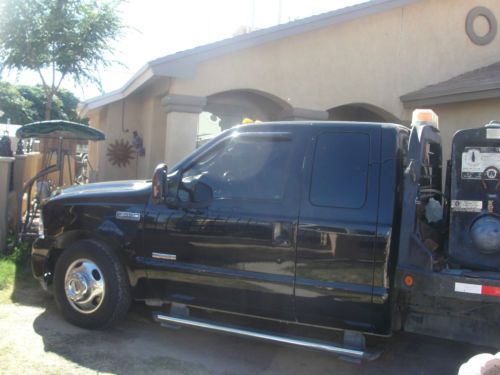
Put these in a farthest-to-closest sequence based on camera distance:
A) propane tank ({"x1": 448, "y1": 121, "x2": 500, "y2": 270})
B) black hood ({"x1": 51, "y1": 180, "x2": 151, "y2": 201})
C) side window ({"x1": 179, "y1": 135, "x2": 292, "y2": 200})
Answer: black hood ({"x1": 51, "y1": 180, "x2": 151, "y2": 201}) → side window ({"x1": 179, "y1": 135, "x2": 292, "y2": 200}) → propane tank ({"x1": 448, "y1": 121, "x2": 500, "y2": 270})

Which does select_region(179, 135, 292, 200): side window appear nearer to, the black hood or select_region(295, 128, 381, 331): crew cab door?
select_region(295, 128, 381, 331): crew cab door

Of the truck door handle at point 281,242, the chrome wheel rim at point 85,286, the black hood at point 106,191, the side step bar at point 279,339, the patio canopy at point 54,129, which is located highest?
the patio canopy at point 54,129

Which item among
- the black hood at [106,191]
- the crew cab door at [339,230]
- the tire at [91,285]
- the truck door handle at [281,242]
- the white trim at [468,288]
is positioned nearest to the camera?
the white trim at [468,288]

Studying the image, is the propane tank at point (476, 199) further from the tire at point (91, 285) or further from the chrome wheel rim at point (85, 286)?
the chrome wheel rim at point (85, 286)

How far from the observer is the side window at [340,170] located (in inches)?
161

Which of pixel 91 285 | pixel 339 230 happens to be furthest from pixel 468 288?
pixel 91 285

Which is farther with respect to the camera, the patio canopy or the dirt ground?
the patio canopy

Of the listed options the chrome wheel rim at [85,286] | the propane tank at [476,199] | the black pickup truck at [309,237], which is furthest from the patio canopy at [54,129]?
the propane tank at [476,199]

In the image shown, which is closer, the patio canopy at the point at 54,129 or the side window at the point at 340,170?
the side window at the point at 340,170

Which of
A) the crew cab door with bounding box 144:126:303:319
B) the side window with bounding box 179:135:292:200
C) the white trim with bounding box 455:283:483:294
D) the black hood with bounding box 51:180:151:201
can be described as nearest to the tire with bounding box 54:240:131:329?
the crew cab door with bounding box 144:126:303:319

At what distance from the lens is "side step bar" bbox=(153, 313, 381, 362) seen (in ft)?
12.8

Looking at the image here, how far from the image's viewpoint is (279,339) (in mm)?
4141

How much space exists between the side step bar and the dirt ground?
11.5 inches

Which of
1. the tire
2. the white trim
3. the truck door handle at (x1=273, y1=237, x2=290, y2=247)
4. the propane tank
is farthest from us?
the tire
